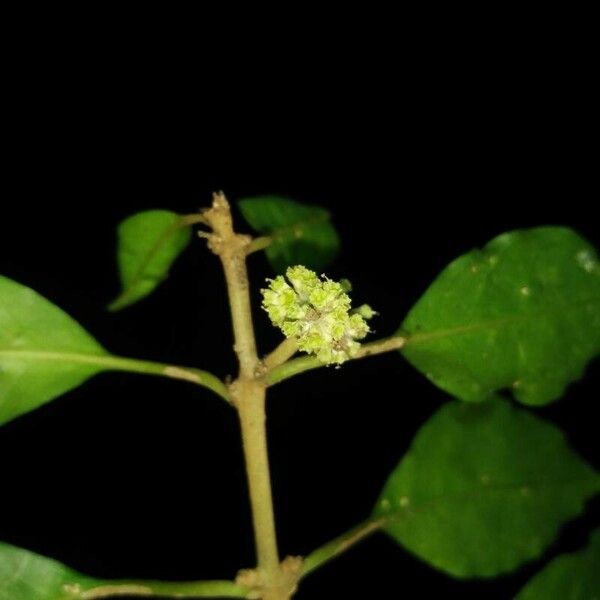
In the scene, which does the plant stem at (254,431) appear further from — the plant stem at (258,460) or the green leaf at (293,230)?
the green leaf at (293,230)

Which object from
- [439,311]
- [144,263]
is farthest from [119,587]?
[439,311]

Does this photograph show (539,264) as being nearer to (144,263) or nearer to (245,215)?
(245,215)

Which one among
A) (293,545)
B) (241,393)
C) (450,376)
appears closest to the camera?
(241,393)

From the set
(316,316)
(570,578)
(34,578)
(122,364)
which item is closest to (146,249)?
(122,364)

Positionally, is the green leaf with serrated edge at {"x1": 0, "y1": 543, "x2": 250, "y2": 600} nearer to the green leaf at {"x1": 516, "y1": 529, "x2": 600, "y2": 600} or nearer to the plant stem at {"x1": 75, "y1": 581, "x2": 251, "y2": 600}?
the plant stem at {"x1": 75, "y1": 581, "x2": 251, "y2": 600}

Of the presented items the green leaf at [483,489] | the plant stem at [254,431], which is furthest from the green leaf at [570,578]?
the plant stem at [254,431]

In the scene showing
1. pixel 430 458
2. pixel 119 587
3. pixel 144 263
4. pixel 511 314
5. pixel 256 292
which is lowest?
pixel 119 587
